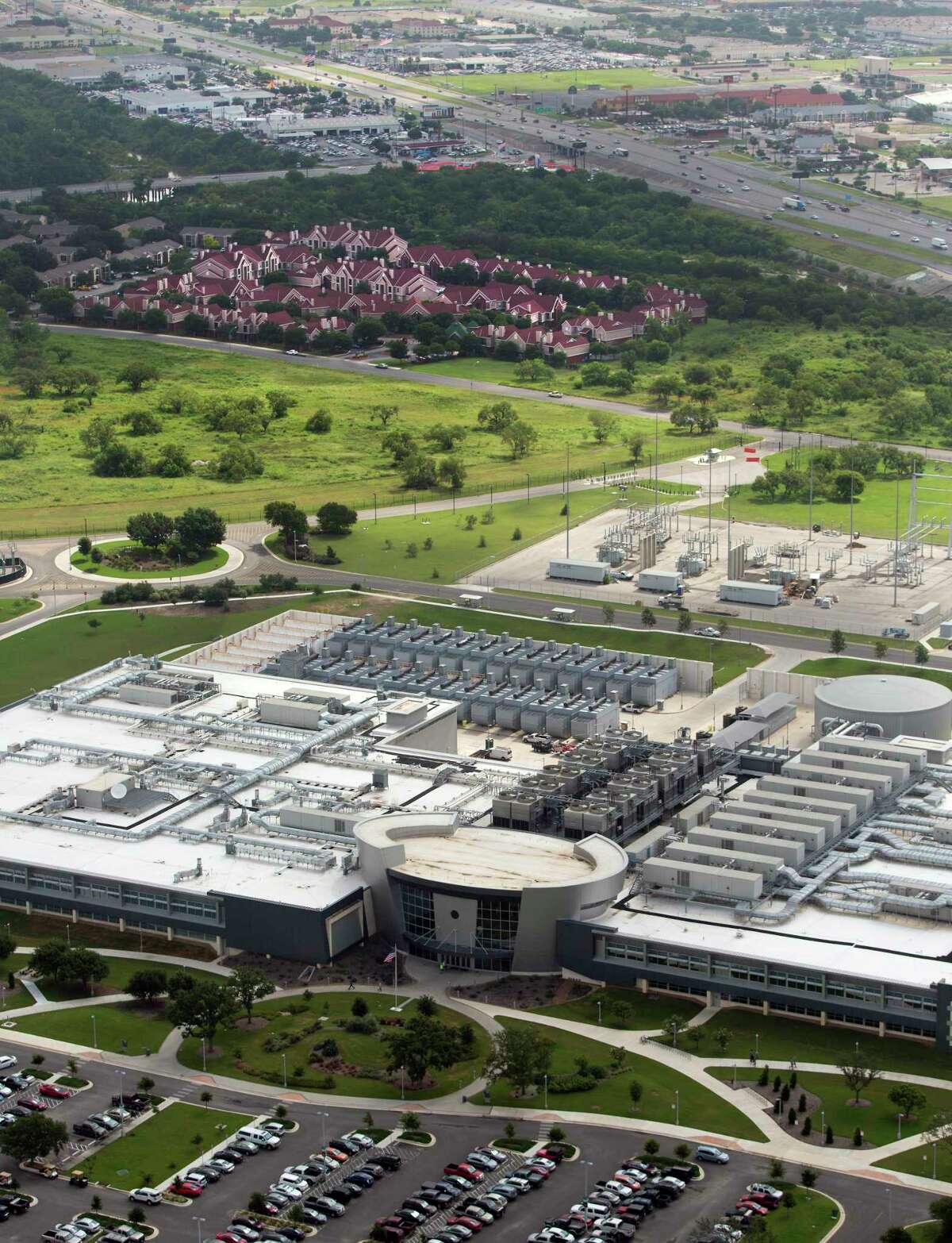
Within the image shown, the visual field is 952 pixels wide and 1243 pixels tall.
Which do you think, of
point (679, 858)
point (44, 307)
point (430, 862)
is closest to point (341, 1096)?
point (430, 862)

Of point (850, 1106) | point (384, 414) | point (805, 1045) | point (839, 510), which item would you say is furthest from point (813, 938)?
point (384, 414)

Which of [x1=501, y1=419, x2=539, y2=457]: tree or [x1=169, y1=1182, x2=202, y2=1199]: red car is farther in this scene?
[x1=501, y1=419, x2=539, y2=457]: tree

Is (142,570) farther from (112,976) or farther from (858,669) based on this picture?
(112,976)

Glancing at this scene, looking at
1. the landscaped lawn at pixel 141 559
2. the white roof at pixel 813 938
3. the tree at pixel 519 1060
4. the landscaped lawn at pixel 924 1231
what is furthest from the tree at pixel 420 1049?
the landscaped lawn at pixel 141 559

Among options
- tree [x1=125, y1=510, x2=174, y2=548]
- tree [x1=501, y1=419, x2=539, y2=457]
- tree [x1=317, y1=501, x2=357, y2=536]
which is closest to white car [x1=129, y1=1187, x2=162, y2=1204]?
tree [x1=125, y1=510, x2=174, y2=548]

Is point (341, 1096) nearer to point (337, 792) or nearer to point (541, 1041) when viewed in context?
point (541, 1041)

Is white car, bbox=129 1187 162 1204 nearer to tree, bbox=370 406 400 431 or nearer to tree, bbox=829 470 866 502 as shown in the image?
tree, bbox=829 470 866 502
